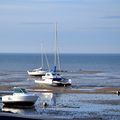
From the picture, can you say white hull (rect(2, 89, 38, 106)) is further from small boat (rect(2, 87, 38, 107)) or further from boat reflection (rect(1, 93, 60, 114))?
boat reflection (rect(1, 93, 60, 114))

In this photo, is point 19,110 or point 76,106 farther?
point 76,106

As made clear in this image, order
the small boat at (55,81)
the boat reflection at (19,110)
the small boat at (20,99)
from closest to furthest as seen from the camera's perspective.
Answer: the boat reflection at (19,110)
the small boat at (20,99)
the small boat at (55,81)

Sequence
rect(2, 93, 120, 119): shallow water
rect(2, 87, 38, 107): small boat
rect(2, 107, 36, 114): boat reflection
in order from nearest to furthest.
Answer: rect(2, 93, 120, 119): shallow water
rect(2, 107, 36, 114): boat reflection
rect(2, 87, 38, 107): small boat

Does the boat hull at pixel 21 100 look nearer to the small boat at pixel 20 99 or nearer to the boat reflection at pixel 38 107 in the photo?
the small boat at pixel 20 99

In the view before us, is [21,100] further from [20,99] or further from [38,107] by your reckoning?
[38,107]

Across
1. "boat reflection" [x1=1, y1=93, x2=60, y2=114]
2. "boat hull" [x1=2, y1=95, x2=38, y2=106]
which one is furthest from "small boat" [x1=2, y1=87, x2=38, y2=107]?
"boat reflection" [x1=1, y1=93, x2=60, y2=114]

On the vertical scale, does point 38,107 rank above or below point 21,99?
below

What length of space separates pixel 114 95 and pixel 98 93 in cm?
314

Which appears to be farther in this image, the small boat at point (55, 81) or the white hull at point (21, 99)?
the small boat at point (55, 81)

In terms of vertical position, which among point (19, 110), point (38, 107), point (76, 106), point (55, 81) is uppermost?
point (55, 81)

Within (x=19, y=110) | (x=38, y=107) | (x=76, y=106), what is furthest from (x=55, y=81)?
(x=19, y=110)

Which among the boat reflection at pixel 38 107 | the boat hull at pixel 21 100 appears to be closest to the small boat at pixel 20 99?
the boat hull at pixel 21 100

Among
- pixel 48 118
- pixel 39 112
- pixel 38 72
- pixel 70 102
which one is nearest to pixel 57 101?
pixel 70 102

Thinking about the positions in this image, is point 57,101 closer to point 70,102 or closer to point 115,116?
point 70,102
